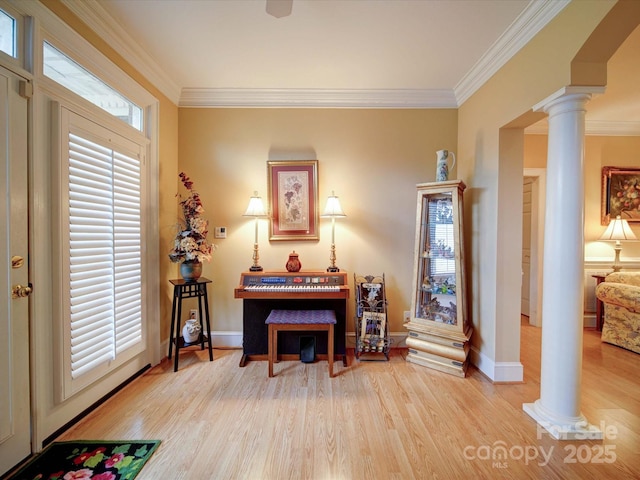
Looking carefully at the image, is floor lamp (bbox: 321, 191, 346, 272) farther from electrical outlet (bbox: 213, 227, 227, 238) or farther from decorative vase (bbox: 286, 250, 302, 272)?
electrical outlet (bbox: 213, 227, 227, 238)

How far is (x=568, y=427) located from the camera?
1613 mm

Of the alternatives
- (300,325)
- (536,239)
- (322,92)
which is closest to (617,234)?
(536,239)

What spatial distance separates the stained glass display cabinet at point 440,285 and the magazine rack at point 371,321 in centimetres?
25

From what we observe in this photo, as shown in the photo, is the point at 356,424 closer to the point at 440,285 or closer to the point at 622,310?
the point at 440,285

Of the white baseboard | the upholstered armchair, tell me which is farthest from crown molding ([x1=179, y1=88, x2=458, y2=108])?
the upholstered armchair

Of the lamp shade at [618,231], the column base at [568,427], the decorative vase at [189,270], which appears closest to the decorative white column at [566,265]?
the column base at [568,427]

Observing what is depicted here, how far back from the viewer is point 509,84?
209 centimetres

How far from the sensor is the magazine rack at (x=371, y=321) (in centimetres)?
262

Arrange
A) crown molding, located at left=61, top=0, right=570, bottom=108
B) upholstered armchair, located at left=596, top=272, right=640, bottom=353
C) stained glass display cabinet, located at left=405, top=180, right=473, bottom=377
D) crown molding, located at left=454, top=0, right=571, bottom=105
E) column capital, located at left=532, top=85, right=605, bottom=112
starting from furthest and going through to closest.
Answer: upholstered armchair, located at left=596, top=272, right=640, bottom=353 < stained glass display cabinet, located at left=405, top=180, right=473, bottom=377 < crown molding, located at left=61, top=0, right=570, bottom=108 < crown molding, located at left=454, top=0, right=571, bottom=105 < column capital, located at left=532, top=85, right=605, bottom=112

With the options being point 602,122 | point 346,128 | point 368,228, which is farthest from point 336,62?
point 602,122

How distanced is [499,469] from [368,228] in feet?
6.76

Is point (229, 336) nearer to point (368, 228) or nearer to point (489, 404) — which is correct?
point (368, 228)

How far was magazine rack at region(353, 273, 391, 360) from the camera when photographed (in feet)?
8.61

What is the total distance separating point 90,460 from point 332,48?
3159 millimetres
